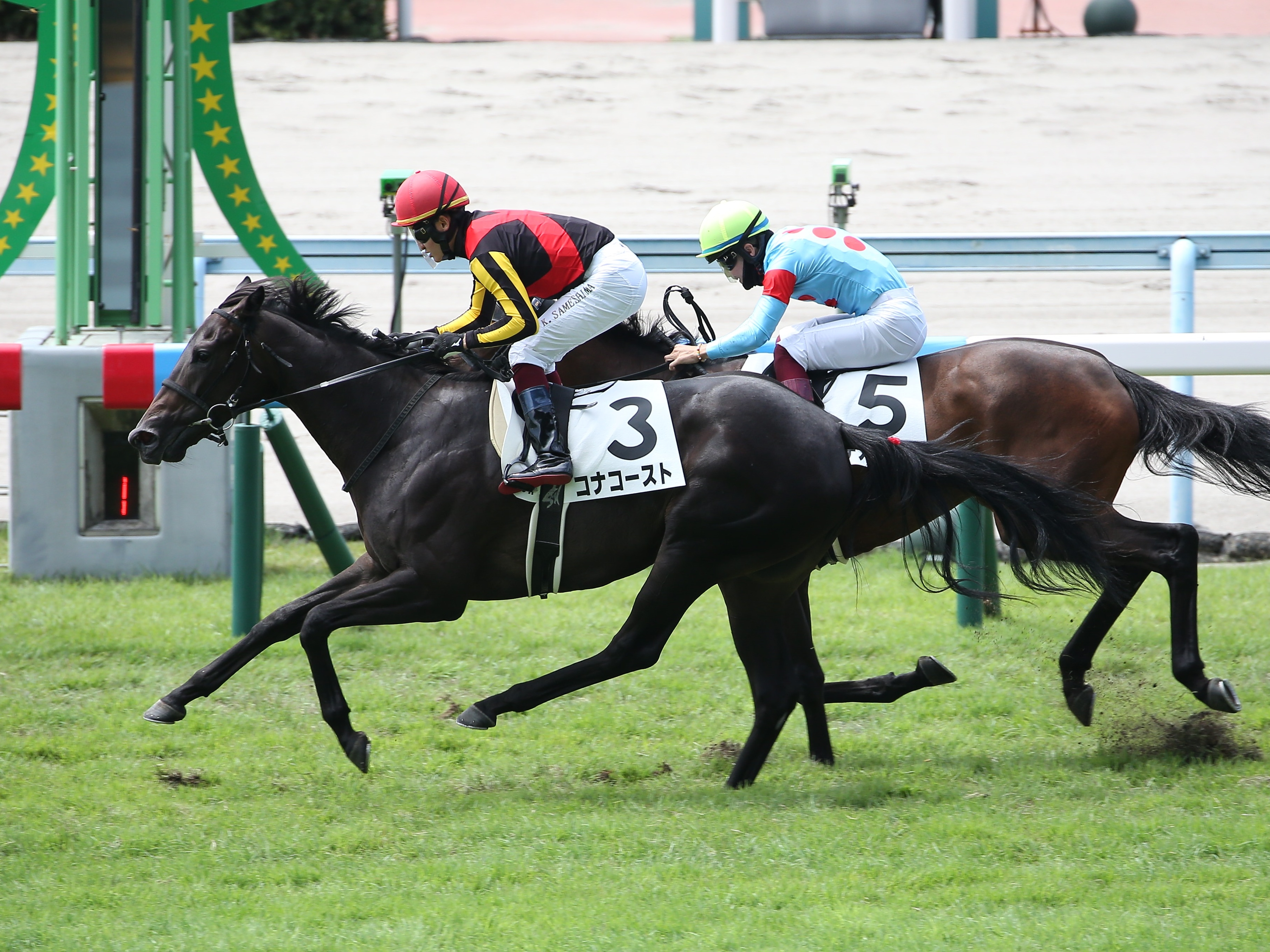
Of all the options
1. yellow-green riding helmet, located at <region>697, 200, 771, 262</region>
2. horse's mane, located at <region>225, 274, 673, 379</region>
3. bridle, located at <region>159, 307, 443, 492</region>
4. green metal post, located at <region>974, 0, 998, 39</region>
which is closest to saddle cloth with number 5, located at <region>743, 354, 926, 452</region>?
yellow-green riding helmet, located at <region>697, 200, 771, 262</region>

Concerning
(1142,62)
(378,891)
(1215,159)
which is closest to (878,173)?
(1215,159)

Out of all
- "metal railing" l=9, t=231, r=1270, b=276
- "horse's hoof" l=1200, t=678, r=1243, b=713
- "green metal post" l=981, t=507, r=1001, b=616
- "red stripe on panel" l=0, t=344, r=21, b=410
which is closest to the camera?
"horse's hoof" l=1200, t=678, r=1243, b=713

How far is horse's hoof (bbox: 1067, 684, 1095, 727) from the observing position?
550cm

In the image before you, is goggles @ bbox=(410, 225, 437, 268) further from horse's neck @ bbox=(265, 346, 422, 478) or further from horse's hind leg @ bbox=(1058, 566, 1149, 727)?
horse's hind leg @ bbox=(1058, 566, 1149, 727)

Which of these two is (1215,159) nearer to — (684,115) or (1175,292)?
(684,115)

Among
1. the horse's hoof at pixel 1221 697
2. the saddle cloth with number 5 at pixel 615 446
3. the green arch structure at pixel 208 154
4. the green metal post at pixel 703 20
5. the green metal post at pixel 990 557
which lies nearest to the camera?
the saddle cloth with number 5 at pixel 615 446

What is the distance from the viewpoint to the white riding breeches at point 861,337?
18.0 ft

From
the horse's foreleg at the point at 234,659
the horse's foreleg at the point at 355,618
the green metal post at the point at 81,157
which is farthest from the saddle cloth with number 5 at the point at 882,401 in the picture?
the green metal post at the point at 81,157

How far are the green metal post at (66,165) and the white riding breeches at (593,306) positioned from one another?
394 centimetres

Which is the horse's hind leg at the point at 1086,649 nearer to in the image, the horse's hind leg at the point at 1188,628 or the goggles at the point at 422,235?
the horse's hind leg at the point at 1188,628

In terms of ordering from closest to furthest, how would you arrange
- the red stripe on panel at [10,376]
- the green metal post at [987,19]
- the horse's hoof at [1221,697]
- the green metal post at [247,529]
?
1. the horse's hoof at [1221,697]
2. the green metal post at [247,529]
3. the red stripe on panel at [10,376]
4. the green metal post at [987,19]

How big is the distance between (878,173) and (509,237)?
1248cm

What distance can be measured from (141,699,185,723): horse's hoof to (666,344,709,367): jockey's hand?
213 centimetres

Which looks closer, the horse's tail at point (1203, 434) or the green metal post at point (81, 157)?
the horse's tail at point (1203, 434)
